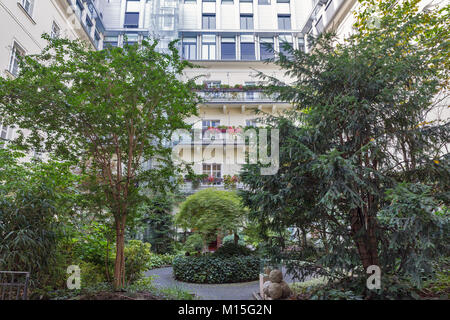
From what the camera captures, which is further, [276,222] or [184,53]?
[184,53]

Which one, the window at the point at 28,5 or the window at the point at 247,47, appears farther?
the window at the point at 247,47

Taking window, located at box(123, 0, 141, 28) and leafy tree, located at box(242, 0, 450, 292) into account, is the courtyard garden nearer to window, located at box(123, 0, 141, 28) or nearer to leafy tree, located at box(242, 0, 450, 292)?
leafy tree, located at box(242, 0, 450, 292)

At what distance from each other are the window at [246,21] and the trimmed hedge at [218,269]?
60.3ft

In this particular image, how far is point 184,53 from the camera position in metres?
22.2

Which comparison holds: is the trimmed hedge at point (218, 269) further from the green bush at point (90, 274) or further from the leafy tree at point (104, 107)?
the leafy tree at point (104, 107)

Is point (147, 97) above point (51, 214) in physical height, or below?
above

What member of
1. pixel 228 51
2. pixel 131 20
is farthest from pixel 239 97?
pixel 131 20

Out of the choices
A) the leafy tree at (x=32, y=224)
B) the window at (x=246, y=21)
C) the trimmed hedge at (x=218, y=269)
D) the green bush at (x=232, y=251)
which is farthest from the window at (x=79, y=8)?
the green bush at (x=232, y=251)

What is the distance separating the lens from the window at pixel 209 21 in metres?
22.5

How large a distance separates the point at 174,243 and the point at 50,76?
41.4ft

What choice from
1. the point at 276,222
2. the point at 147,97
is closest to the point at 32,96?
the point at 147,97

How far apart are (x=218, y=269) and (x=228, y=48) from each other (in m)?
17.4

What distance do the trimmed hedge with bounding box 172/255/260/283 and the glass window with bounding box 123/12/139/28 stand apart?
1963 cm

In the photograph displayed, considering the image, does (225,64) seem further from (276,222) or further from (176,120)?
(276,222)
